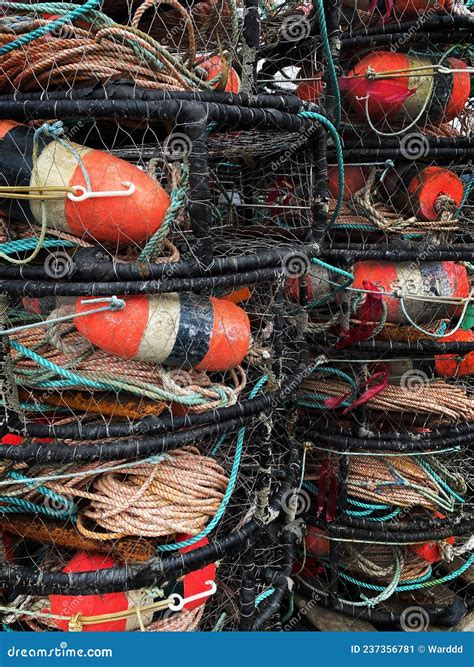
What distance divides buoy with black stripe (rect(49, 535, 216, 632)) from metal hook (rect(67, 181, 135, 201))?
1043 mm

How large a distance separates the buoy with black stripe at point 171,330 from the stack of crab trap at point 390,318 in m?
0.58

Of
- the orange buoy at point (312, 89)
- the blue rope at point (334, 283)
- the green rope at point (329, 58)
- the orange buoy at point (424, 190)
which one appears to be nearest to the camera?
the green rope at point (329, 58)

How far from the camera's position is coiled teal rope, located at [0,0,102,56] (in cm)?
126

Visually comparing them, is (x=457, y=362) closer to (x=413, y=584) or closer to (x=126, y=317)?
(x=413, y=584)

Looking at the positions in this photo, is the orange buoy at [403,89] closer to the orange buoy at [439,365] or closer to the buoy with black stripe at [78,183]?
the orange buoy at [439,365]

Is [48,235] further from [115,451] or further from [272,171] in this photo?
[272,171]

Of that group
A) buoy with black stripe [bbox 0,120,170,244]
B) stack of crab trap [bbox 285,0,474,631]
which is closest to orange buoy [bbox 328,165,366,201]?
stack of crab trap [bbox 285,0,474,631]

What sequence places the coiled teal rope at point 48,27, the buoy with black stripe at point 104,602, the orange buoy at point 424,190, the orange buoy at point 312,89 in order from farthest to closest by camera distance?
the orange buoy at point 312,89
the orange buoy at point 424,190
the buoy with black stripe at point 104,602
the coiled teal rope at point 48,27

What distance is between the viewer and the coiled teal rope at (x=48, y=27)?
4.15 feet

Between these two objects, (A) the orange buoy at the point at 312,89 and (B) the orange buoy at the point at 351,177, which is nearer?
(B) the orange buoy at the point at 351,177

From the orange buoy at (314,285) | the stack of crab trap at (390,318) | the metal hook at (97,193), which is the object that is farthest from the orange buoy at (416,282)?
the metal hook at (97,193)

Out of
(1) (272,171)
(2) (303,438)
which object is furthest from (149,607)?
(1) (272,171)

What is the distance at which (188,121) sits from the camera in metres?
1.29

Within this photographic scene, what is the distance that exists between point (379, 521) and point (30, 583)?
1.41 m
